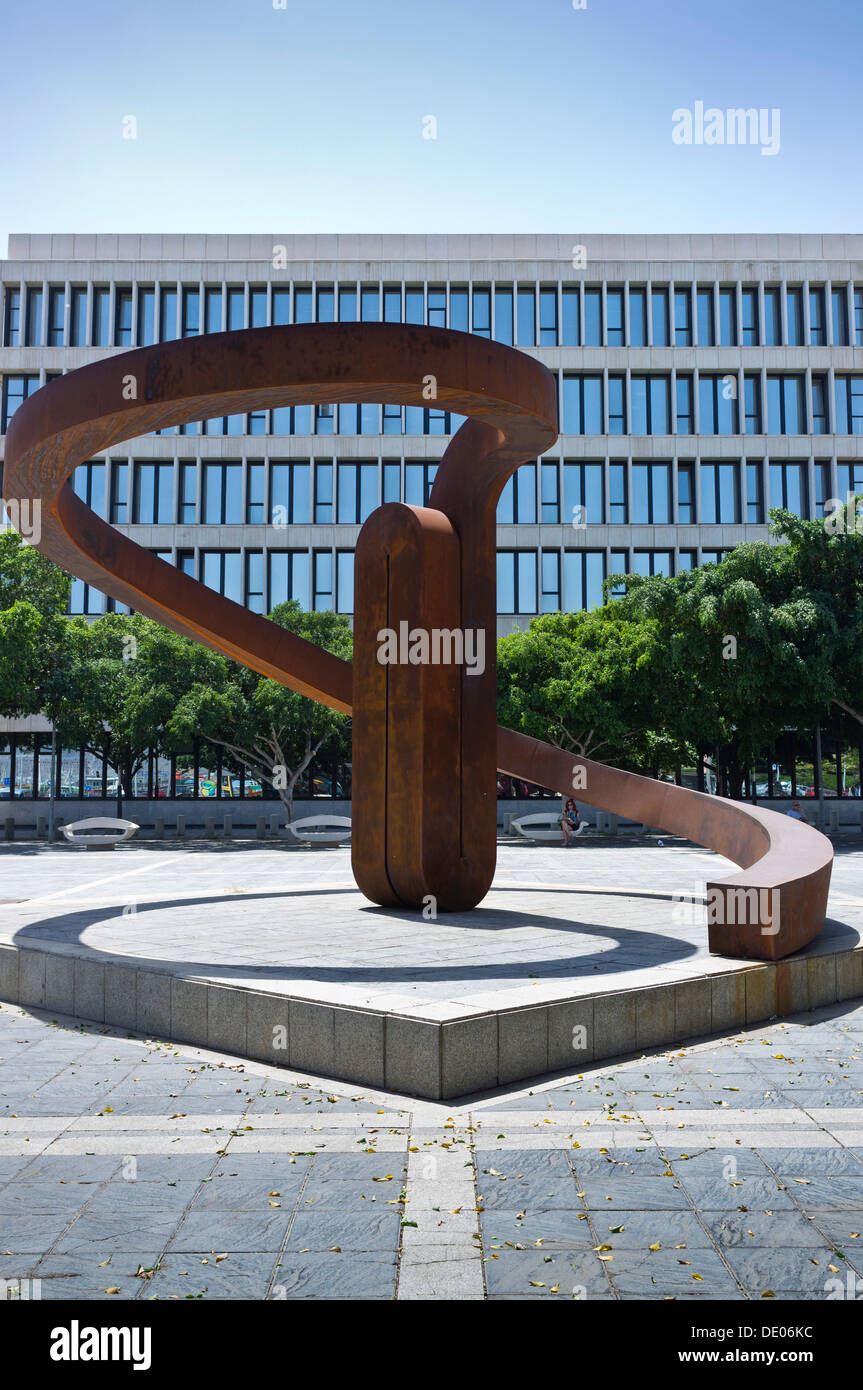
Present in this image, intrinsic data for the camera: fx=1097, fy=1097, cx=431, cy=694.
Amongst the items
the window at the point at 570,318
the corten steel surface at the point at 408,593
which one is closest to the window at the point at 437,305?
the window at the point at 570,318

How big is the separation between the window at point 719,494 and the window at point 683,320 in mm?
5517

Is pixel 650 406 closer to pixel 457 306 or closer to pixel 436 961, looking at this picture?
pixel 457 306

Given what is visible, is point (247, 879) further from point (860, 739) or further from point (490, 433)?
point (860, 739)


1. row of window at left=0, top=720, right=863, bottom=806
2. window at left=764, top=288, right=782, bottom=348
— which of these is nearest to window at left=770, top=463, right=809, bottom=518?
window at left=764, top=288, right=782, bottom=348

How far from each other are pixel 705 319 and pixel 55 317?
2739cm

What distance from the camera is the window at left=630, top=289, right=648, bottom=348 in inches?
1818

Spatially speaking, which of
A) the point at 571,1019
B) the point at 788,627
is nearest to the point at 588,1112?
the point at 571,1019

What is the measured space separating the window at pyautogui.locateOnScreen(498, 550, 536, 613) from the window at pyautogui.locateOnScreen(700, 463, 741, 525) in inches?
294

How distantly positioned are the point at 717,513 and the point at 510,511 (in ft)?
28.3

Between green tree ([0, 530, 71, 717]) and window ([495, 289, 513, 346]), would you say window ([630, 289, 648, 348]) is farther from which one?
green tree ([0, 530, 71, 717])

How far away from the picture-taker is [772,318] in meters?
46.2

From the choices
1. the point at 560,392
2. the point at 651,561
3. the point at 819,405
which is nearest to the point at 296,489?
the point at 560,392

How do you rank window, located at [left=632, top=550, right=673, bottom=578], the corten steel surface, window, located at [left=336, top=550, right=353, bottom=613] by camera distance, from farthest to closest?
window, located at [left=632, top=550, right=673, bottom=578] < window, located at [left=336, top=550, right=353, bottom=613] < the corten steel surface

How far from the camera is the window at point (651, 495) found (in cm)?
4541
